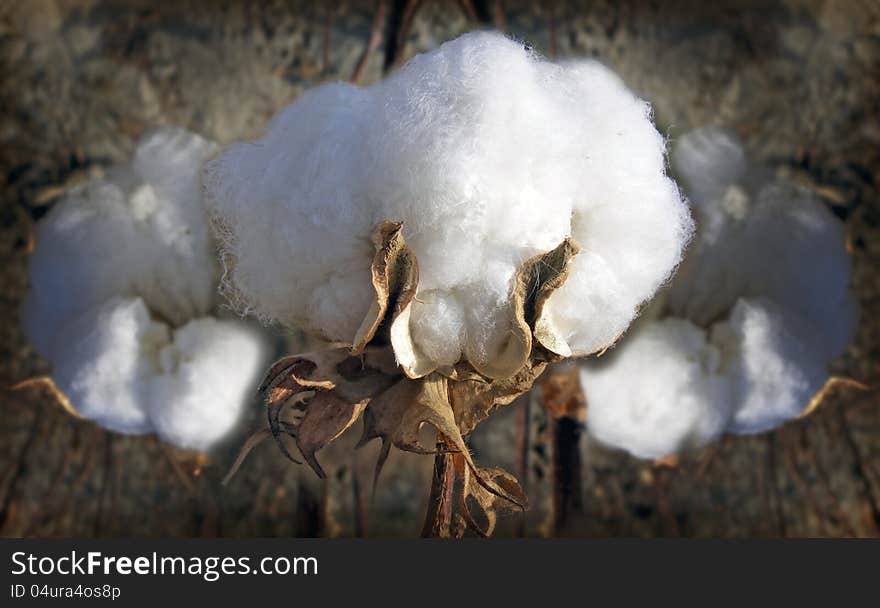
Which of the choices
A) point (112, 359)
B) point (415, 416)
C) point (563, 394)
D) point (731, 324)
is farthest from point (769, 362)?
point (112, 359)

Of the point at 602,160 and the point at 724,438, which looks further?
the point at 724,438

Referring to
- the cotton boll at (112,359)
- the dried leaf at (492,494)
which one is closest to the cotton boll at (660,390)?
the dried leaf at (492,494)

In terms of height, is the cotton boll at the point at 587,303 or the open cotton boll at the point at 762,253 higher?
the cotton boll at the point at 587,303

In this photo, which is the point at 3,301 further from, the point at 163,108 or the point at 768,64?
the point at 768,64

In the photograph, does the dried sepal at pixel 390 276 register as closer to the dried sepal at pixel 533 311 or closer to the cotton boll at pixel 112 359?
the dried sepal at pixel 533 311

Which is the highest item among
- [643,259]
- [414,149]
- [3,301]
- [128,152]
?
[414,149]

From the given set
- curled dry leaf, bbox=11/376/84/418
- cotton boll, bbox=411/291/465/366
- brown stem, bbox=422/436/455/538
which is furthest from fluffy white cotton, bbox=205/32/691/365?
curled dry leaf, bbox=11/376/84/418

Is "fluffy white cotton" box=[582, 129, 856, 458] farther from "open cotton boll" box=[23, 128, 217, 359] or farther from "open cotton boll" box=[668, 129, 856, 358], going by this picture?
"open cotton boll" box=[23, 128, 217, 359]

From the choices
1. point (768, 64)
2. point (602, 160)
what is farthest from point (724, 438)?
point (602, 160)
